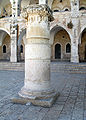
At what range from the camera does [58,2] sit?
62.1ft

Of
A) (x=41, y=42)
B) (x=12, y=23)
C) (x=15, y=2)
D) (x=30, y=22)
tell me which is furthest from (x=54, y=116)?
(x=15, y=2)

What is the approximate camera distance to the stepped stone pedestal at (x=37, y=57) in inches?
159

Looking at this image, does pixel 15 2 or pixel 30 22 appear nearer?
pixel 30 22

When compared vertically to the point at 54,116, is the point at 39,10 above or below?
above

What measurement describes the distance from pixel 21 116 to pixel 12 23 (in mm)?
14117

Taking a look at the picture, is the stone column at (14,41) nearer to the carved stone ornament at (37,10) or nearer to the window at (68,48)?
the window at (68,48)

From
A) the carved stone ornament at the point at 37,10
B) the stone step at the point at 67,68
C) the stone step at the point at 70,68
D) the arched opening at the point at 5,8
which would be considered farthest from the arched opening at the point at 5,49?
the carved stone ornament at the point at 37,10

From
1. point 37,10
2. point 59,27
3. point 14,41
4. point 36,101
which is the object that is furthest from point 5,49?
point 36,101

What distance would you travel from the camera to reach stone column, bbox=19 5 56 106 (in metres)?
4.03

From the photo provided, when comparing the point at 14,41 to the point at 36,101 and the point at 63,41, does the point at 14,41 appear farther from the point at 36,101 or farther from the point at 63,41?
the point at 36,101

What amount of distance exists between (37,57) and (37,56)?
0.03m

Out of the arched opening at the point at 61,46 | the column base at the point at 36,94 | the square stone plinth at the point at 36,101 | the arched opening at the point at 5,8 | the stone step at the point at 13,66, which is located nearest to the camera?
the square stone plinth at the point at 36,101

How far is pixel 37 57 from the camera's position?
403 centimetres

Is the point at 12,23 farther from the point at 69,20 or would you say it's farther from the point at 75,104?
the point at 75,104
